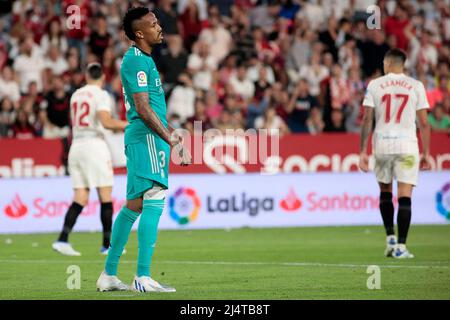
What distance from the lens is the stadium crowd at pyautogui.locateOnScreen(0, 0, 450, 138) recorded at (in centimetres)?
2212

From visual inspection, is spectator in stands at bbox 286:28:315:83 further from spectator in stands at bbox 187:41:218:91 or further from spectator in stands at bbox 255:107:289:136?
spectator in stands at bbox 255:107:289:136

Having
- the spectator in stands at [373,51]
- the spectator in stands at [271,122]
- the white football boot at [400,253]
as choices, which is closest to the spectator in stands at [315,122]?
the spectator in stands at [271,122]

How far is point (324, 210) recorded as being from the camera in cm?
2009

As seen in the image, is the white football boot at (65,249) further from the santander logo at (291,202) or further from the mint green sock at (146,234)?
the santander logo at (291,202)

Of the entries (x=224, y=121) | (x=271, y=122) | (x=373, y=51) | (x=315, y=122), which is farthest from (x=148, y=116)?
(x=373, y=51)

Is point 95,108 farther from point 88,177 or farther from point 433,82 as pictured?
point 433,82

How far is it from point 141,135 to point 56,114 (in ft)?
37.2

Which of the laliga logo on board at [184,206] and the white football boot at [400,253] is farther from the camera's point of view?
the laliga logo on board at [184,206]

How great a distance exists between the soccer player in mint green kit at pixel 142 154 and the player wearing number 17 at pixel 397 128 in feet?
14.7

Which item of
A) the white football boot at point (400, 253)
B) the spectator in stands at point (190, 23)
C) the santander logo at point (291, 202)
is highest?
the spectator in stands at point (190, 23)

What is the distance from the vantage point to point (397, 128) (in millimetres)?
14234

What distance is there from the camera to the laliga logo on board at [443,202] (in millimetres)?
20031

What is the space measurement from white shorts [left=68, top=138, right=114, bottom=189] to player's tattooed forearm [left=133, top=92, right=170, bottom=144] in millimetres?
5363
